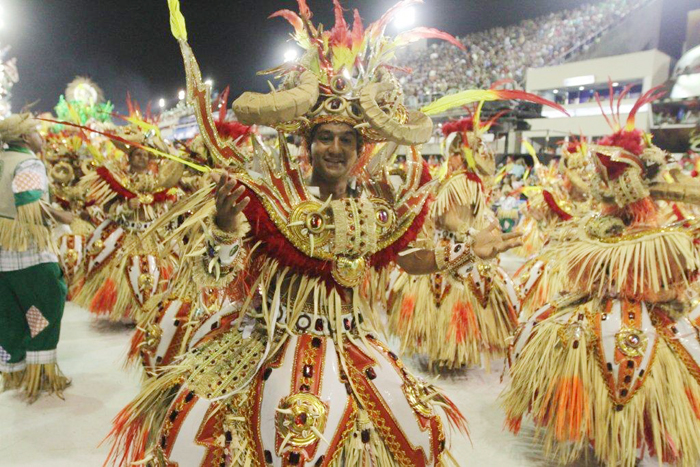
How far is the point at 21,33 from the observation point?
20.2m

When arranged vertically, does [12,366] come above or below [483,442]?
above

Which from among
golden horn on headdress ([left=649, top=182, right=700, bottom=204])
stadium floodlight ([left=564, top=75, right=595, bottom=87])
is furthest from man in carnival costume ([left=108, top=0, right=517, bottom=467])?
stadium floodlight ([left=564, top=75, right=595, bottom=87])

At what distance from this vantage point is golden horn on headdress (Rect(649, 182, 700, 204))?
8.42 ft

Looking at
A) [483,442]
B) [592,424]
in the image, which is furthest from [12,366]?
[592,424]

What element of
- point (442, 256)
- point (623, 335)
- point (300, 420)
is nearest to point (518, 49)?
point (623, 335)

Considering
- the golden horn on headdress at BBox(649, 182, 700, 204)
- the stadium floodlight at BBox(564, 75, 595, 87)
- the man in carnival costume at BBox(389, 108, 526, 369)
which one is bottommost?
the man in carnival costume at BBox(389, 108, 526, 369)

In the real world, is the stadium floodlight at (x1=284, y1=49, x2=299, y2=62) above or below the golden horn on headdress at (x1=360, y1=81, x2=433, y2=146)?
above

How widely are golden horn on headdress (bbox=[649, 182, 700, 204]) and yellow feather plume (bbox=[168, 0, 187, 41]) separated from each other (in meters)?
2.42

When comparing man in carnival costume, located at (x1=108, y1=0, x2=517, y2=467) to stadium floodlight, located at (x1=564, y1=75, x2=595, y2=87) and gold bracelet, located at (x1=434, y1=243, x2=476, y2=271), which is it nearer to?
gold bracelet, located at (x1=434, y1=243, x2=476, y2=271)

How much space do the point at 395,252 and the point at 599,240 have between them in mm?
1451

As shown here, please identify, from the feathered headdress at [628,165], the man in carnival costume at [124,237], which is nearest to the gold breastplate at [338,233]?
the feathered headdress at [628,165]

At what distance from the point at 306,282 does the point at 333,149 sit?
47cm

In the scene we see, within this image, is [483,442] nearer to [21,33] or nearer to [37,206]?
[37,206]

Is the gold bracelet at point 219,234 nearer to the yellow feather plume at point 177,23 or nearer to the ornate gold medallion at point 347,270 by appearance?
the ornate gold medallion at point 347,270
